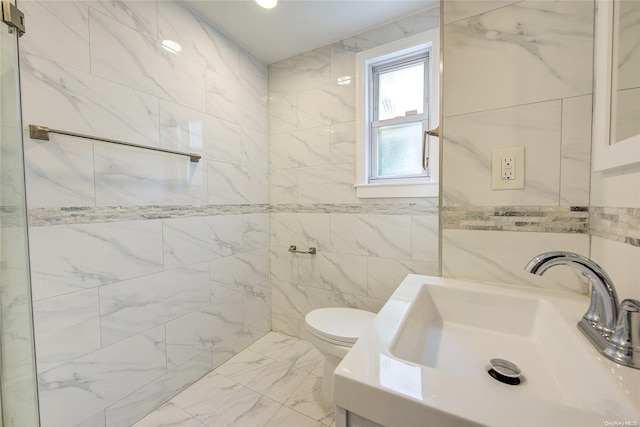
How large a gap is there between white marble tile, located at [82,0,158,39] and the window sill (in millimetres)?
1504

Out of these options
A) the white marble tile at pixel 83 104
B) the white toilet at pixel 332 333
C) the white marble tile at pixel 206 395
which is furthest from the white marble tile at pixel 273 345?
the white marble tile at pixel 83 104

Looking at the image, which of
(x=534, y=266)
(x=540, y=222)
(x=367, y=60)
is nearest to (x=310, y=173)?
(x=367, y=60)

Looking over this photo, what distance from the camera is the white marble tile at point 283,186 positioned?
2.16 metres

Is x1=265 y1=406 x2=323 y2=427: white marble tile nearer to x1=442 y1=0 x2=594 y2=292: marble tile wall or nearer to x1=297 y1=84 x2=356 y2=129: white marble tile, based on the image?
x1=442 y1=0 x2=594 y2=292: marble tile wall

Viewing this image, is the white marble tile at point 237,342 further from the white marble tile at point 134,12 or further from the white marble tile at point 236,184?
the white marble tile at point 134,12

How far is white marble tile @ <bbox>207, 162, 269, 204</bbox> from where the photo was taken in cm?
178

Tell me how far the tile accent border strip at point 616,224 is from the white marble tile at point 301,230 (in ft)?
4.81

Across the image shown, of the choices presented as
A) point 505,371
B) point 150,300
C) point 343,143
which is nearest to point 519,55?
point 505,371

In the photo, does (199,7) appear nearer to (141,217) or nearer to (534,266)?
(141,217)

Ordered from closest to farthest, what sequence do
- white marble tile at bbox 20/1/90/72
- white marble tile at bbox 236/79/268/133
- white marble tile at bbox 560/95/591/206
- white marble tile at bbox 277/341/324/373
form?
1. white marble tile at bbox 560/95/591/206
2. white marble tile at bbox 20/1/90/72
3. white marble tile at bbox 277/341/324/373
4. white marble tile at bbox 236/79/268/133

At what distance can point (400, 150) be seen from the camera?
188cm

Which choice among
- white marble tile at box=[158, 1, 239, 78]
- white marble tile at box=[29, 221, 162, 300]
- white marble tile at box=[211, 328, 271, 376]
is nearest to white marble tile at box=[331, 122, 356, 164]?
white marble tile at box=[158, 1, 239, 78]

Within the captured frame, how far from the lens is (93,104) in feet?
3.91

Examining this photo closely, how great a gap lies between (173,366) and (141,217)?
2.92 feet
